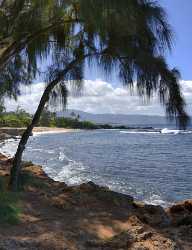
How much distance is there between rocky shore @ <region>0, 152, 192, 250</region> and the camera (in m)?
7.46

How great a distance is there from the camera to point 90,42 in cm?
1034

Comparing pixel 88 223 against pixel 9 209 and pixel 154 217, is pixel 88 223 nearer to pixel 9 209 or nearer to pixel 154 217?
pixel 9 209

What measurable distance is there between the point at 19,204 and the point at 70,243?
7.86ft

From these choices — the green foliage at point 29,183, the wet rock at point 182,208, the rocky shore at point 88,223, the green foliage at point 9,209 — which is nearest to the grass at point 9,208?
the green foliage at point 9,209

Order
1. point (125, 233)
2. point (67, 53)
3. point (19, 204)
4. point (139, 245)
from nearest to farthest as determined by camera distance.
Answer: point (139, 245) < point (125, 233) < point (19, 204) < point (67, 53)

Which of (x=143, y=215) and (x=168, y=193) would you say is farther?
(x=168, y=193)

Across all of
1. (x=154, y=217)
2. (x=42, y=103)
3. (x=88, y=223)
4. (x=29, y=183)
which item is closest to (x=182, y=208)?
(x=154, y=217)

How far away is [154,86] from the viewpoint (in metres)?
9.85

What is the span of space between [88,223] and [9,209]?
4.58ft

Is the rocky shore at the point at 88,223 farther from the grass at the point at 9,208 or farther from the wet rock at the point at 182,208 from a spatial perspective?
the grass at the point at 9,208

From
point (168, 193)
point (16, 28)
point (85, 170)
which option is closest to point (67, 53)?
point (16, 28)

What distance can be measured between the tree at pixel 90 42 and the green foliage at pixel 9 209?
1.15 meters

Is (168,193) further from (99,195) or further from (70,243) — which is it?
(70,243)

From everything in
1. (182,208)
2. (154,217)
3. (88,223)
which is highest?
(88,223)
